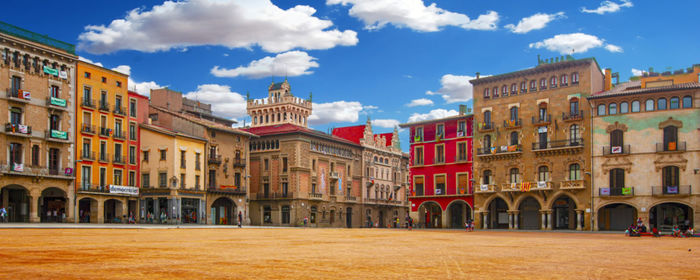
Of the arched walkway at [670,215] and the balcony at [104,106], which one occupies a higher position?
the balcony at [104,106]

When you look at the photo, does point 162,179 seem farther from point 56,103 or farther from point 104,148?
point 56,103

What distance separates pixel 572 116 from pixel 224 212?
40.1 metres

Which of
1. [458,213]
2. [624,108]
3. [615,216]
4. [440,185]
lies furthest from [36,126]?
[615,216]

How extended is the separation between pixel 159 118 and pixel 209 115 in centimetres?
1446

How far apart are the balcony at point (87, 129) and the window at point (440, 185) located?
3740 cm

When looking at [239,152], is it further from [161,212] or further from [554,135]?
[554,135]

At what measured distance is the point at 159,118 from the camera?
250 feet

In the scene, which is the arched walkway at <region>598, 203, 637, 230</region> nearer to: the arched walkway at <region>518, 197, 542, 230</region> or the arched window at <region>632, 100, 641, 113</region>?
the arched walkway at <region>518, 197, 542, 230</region>

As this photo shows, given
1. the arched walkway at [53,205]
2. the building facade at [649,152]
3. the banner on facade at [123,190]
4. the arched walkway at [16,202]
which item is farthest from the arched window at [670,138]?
the arched walkway at [16,202]

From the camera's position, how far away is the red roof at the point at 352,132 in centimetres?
10314

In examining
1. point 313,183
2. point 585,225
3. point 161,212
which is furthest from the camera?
point 313,183

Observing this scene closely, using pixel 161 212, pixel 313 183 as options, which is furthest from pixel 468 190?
pixel 161 212

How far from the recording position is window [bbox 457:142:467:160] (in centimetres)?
7712

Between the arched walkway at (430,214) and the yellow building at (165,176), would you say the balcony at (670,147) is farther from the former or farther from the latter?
the yellow building at (165,176)
